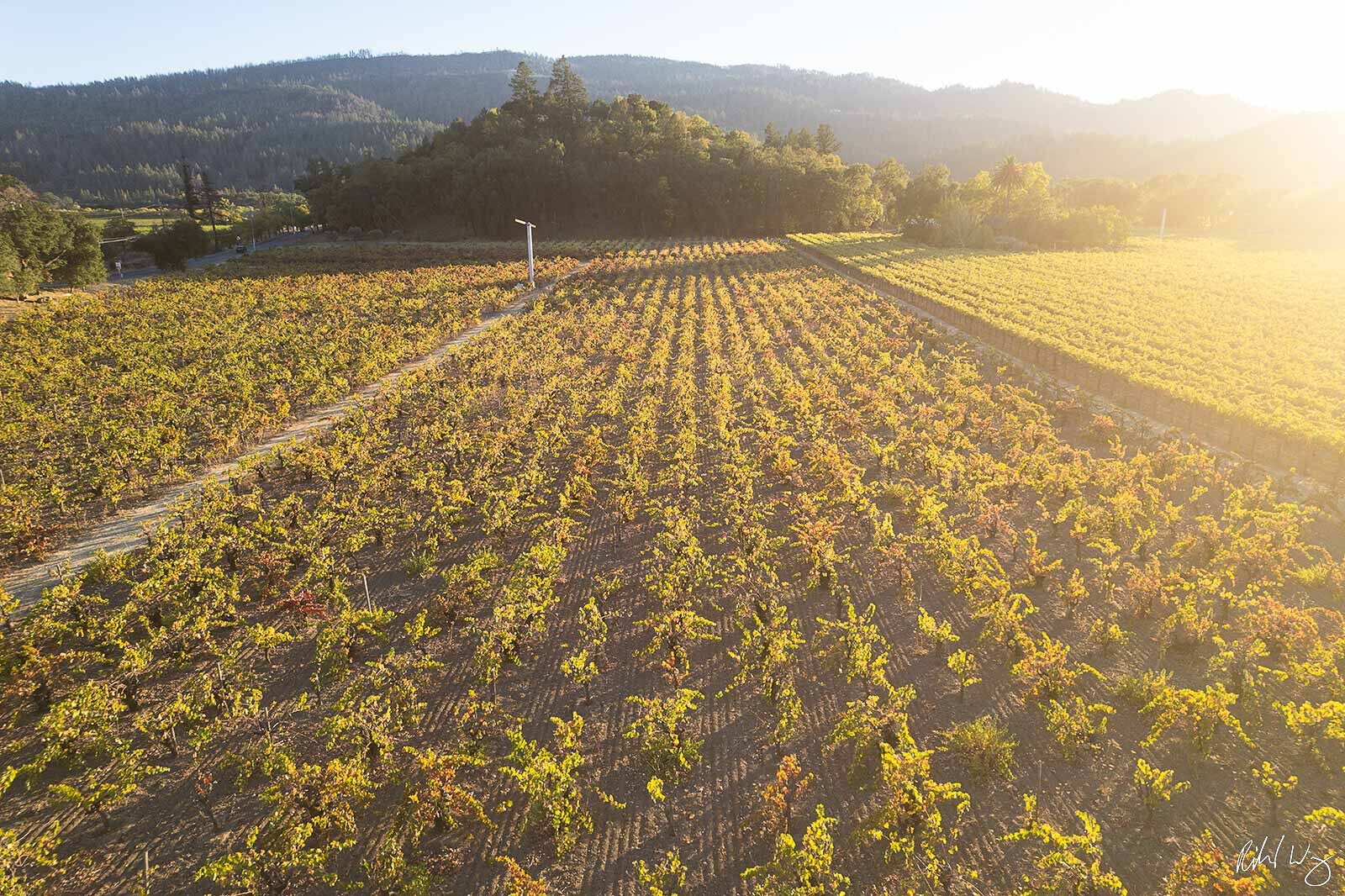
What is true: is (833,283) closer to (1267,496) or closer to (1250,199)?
(1267,496)

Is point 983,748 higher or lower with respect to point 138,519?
lower

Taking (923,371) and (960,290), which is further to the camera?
(960,290)

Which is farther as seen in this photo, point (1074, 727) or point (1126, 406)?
point (1126, 406)

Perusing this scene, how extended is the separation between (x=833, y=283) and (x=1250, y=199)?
101834 millimetres

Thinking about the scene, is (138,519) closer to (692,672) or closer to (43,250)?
(692,672)

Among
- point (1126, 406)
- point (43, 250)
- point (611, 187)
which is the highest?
point (611, 187)

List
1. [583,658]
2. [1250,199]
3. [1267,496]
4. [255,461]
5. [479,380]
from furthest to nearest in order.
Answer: [1250,199] → [479,380] → [255,461] → [1267,496] → [583,658]

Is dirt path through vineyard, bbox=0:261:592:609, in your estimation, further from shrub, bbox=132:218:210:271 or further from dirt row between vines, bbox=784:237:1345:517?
shrub, bbox=132:218:210:271

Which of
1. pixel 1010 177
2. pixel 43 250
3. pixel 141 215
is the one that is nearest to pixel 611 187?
pixel 1010 177

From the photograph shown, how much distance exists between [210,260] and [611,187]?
54.4 meters

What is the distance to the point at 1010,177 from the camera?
82438 millimetres

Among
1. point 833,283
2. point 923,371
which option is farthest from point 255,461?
point 833,283

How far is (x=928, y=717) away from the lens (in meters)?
9.81


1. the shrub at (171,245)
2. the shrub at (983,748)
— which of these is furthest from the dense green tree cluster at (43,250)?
the shrub at (983,748)
